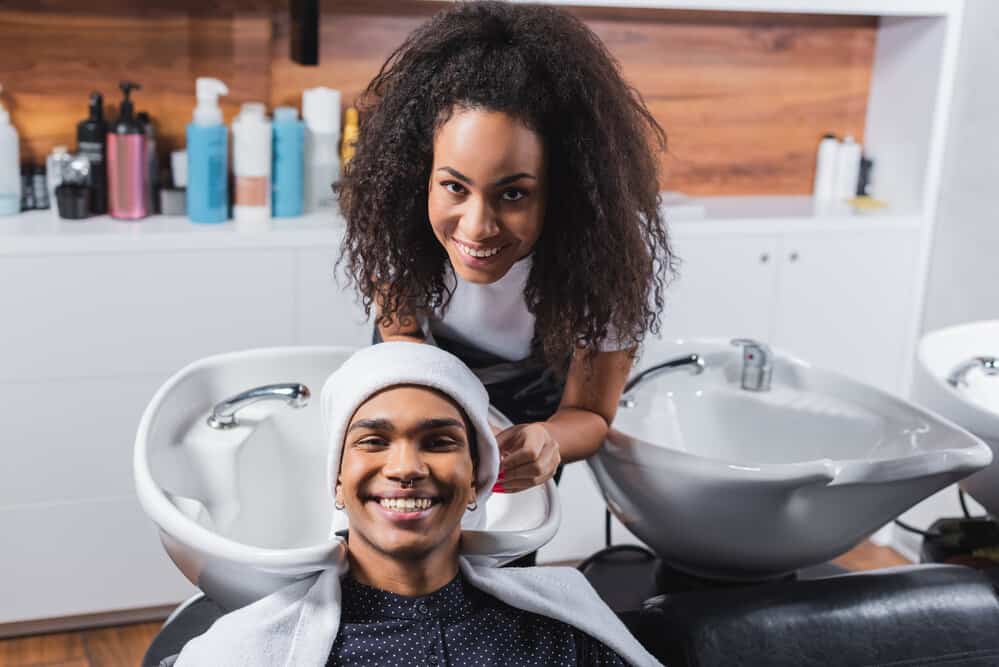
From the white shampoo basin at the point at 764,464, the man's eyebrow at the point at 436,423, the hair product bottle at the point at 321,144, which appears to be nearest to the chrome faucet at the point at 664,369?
the white shampoo basin at the point at 764,464

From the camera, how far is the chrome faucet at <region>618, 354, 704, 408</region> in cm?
167

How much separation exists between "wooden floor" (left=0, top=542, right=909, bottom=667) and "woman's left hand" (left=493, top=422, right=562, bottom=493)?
137 centimetres

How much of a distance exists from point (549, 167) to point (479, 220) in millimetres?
109

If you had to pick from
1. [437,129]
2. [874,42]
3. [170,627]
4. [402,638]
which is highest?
[874,42]

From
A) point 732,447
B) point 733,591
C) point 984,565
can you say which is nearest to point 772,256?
point 732,447

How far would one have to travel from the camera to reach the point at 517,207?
3.96 ft

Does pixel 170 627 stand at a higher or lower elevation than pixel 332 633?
lower

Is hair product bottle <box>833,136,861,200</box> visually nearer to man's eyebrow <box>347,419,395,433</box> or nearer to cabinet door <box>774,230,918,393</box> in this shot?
cabinet door <box>774,230,918,393</box>

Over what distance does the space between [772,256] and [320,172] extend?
107 centimetres

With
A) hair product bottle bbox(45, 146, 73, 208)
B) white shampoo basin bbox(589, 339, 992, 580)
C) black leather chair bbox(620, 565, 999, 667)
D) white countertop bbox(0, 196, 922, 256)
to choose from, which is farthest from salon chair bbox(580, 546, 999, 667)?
hair product bottle bbox(45, 146, 73, 208)

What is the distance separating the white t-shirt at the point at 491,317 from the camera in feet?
4.70

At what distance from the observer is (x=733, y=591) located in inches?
46.6

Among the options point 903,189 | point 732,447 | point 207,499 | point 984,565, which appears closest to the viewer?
point 207,499

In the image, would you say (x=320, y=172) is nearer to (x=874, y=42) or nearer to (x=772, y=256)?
(x=772, y=256)
